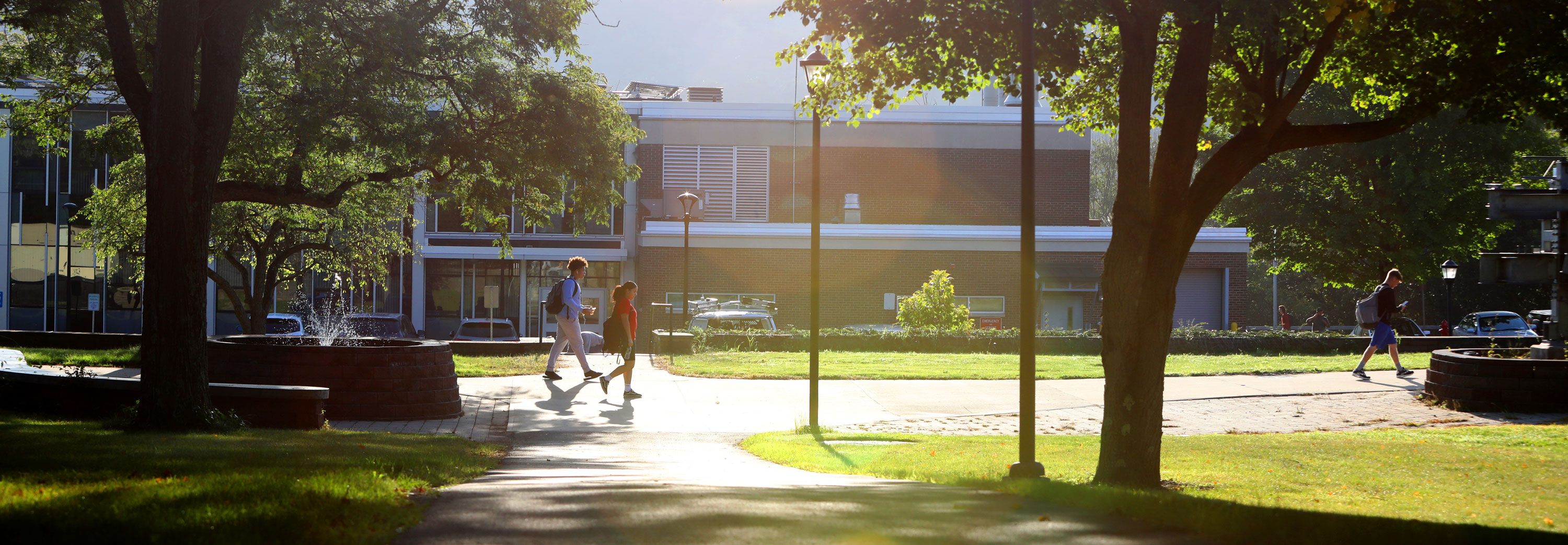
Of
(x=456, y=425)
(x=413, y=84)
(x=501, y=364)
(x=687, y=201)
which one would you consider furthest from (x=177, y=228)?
(x=687, y=201)

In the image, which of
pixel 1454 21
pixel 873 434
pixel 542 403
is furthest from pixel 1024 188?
pixel 542 403

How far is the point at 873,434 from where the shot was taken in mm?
10797

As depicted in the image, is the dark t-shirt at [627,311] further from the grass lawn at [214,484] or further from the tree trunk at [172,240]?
A: the tree trunk at [172,240]

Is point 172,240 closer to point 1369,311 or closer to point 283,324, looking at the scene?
point 1369,311

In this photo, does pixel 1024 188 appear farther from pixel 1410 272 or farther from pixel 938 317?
pixel 1410 272

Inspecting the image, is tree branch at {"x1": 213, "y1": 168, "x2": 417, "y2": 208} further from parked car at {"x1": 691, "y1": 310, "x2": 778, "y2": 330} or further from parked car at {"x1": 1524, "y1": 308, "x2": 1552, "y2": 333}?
parked car at {"x1": 1524, "y1": 308, "x2": 1552, "y2": 333}

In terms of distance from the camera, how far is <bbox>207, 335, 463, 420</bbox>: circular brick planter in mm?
10594

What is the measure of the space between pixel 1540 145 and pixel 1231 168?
116 feet

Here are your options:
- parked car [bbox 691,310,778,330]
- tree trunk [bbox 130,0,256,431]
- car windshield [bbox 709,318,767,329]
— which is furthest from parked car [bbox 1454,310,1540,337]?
tree trunk [bbox 130,0,256,431]

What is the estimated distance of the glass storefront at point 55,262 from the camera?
3753 cm

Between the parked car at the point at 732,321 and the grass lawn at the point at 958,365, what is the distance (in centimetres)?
363

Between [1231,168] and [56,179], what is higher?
[56,179]

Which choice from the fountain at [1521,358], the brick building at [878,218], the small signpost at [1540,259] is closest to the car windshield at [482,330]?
the brick building at [878,218]

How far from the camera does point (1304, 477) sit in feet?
25.9
